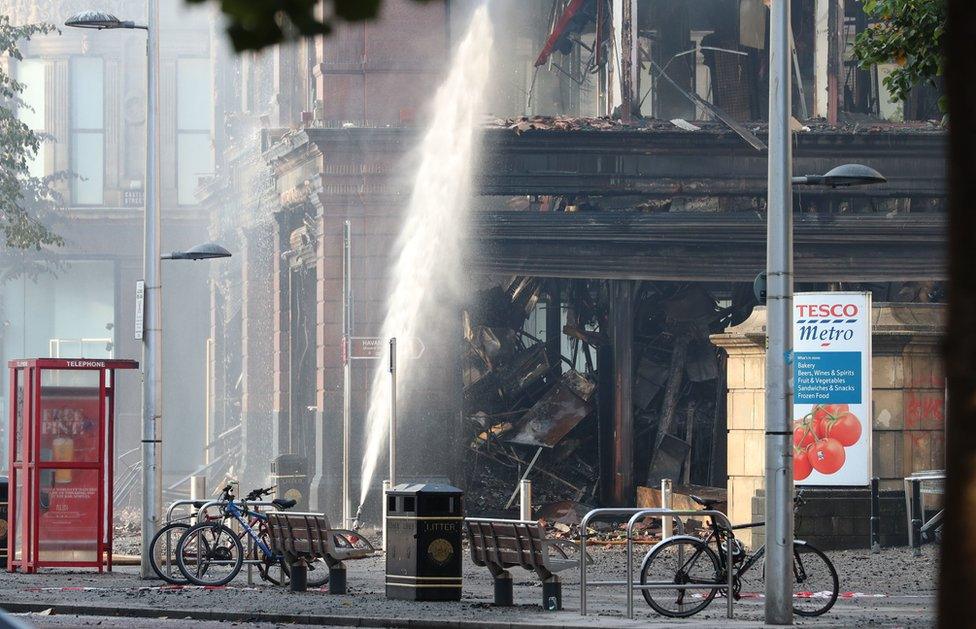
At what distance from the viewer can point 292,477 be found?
96.7 feet

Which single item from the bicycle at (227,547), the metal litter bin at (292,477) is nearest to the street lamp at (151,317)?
the bicycle at (227,547)

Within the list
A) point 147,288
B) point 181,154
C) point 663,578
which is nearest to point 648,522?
point 147,288

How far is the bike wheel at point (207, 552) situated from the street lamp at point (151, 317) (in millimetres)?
1018

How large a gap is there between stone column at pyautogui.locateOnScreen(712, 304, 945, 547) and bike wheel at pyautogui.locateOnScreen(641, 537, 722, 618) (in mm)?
6547

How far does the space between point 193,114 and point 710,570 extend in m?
45.5

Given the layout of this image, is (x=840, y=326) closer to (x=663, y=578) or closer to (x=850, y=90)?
(x=663, y=578)

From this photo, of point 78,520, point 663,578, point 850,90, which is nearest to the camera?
point 663,578

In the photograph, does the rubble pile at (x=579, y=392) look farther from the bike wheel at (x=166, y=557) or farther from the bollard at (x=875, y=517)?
the bike wheel at (x=166, y=557)

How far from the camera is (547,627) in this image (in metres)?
13.6

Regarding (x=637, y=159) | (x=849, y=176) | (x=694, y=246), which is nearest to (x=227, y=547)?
(x=849, y=176)

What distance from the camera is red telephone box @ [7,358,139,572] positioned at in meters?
19.4

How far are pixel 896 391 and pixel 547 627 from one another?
29.5 feet

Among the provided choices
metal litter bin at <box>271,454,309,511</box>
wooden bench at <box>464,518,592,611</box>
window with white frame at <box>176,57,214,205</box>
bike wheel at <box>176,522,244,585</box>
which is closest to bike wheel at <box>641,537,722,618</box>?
wooden bench at <box>464,518,592,611</box>

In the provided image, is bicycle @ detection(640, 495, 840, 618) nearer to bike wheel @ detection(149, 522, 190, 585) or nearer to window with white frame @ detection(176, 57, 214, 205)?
bike wheel @ detection(149, 522, 190, 585)
